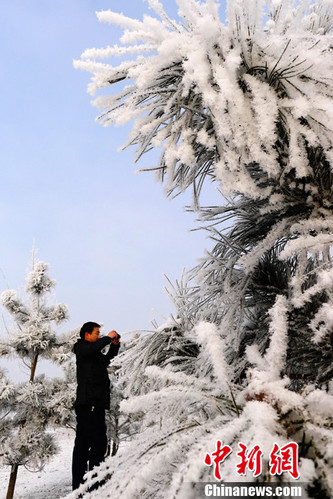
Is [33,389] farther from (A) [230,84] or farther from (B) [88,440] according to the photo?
(A) [230,84]

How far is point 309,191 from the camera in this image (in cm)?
188

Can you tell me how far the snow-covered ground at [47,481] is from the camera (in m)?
10.6

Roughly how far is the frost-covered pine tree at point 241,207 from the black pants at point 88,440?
55.8 inches

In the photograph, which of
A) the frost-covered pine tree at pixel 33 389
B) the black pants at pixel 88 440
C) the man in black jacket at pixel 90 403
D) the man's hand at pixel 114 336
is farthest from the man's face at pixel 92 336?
the frost-covered pine tree at pixel 33 389

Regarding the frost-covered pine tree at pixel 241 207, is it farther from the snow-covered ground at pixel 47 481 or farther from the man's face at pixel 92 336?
the snow-covered ground at pixel 47 481

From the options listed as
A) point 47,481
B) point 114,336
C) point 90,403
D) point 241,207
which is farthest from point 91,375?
point 47,481

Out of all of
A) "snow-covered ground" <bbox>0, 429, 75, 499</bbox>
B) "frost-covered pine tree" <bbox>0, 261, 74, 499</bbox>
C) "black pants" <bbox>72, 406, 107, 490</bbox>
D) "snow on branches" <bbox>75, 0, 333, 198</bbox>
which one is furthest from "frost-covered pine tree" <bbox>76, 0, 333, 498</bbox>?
"snow-covered ground" <bbox>0, 429, 75, 499</bbox>

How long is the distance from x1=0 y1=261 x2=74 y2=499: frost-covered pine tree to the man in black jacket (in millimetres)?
5417

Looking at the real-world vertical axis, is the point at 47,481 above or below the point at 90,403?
above

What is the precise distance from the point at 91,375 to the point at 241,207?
2.11 metres

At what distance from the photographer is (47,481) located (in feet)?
40.0

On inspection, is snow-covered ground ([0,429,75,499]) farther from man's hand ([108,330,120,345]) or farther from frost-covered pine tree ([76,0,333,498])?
frost-covered pine tree ([76,0,333,498])

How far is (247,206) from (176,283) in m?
0.69

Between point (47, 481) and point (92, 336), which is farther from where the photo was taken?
point (47, 481)
